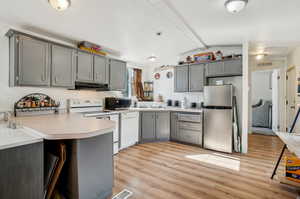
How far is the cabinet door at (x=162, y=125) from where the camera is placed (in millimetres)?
4082

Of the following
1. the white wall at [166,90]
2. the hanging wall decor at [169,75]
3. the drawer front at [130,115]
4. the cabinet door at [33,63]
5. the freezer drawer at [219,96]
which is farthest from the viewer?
the hanging wall decor at [169,75]

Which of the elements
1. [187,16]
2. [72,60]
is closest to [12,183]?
[72,60]

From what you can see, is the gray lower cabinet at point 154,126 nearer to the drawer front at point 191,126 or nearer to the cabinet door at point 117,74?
the drawer front at point 191,126

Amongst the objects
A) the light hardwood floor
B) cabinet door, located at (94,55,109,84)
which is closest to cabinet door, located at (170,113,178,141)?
the light hardwood floor

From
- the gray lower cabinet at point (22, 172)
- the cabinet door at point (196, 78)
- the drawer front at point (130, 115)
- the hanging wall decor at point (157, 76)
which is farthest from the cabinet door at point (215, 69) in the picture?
the gray lower cabinet at point (22, 172)

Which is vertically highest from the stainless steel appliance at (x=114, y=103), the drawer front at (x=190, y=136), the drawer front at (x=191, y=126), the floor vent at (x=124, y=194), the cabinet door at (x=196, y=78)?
the cabinet door at (x=196, y=78)

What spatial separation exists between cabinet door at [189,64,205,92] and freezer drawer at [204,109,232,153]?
0.70 m

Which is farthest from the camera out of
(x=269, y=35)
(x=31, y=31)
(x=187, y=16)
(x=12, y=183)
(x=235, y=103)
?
(x=235, y=103)

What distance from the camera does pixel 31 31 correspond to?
8.79ft

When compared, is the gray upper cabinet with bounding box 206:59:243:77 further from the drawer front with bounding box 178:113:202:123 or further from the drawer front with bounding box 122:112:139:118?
the drawer front with bounding box 122:112:139:118

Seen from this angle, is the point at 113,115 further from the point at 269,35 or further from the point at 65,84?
the point at 269,35

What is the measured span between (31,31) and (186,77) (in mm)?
3465

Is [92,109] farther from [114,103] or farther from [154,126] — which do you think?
[154,126]

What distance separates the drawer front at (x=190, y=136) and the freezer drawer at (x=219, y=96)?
2.59 ft
